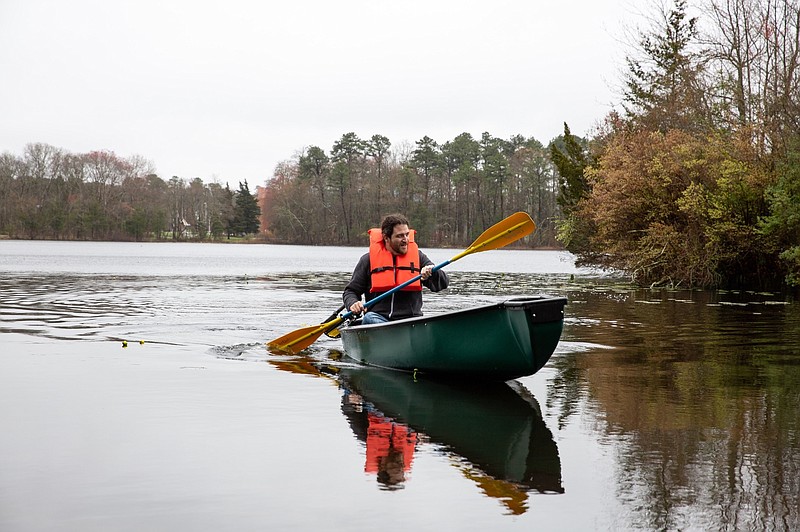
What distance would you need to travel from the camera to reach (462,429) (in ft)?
21.6

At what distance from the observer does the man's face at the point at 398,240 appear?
29.5 feet

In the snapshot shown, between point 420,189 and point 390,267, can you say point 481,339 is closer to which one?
point 390,267

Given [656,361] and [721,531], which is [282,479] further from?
[656,361]

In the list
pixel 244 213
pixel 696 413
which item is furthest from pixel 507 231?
pixel 244 213

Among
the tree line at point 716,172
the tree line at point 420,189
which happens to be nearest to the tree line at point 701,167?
the tree line at point 716,172

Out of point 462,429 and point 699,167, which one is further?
point 699,167

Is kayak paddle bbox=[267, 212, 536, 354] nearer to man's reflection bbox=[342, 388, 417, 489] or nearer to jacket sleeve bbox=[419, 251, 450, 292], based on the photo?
jacket sleeve bbox=[419, 251, 450, 292]

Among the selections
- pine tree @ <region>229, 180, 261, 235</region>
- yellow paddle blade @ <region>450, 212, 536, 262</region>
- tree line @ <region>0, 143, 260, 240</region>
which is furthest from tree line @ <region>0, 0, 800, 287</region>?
pine tree @ <region>229, 180, 261, 235</region>

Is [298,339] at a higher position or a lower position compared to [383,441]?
higher

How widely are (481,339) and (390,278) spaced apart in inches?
68.9

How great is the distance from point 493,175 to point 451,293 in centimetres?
6356

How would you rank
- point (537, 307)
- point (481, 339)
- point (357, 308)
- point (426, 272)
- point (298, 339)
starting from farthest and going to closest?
1. point (298, 339)
2. point (357, 308)
3. point (426, 272)
4. point (481, 339)
5. point (537, 307)

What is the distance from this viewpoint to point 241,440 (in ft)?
20.1

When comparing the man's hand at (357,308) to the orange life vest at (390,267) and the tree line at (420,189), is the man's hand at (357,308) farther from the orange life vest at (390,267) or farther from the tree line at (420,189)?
the tree line at (420,189)
